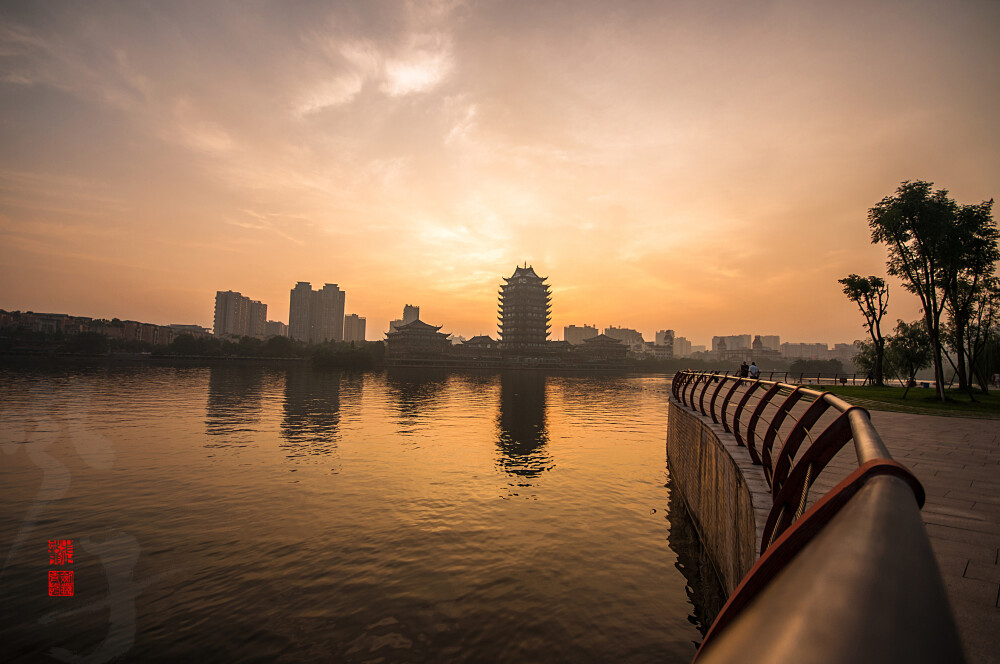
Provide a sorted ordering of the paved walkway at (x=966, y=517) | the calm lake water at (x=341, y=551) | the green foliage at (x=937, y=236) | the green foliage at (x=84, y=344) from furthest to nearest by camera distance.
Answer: the green foliage at (x=84, y=344)
the green foliage at (x=937, y=236)
the calm lake water at (x=341, y=551)
the paved walkway at (x=966, y=517)

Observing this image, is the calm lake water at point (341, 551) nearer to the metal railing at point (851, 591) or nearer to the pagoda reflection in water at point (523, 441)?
the pagoda reflection in water at point (523, 441)

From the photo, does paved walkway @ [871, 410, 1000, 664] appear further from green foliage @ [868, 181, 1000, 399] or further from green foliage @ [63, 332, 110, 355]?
green foliage @ [63, 332, 110, 355]

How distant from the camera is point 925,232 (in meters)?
23.4

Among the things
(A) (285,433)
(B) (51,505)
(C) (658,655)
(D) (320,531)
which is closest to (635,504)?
(C) (658,655)

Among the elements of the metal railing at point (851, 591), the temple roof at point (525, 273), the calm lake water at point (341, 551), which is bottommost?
the calm lake water at point (341, 551)

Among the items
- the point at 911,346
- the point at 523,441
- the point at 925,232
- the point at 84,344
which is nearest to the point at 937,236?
the point at 925,232

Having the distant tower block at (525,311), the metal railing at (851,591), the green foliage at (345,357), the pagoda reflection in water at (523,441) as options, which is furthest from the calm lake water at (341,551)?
the distant tower block at (525,311)

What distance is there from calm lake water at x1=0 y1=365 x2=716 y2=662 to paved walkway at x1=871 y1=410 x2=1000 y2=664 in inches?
131

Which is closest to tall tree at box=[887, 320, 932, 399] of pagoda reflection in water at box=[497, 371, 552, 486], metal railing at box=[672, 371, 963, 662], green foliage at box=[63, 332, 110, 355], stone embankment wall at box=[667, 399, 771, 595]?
pagoda reflection in water at box=[497, 371, 552, 486]

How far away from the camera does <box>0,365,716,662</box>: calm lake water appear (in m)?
6.67

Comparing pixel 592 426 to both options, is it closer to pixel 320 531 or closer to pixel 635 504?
pixel 635 504

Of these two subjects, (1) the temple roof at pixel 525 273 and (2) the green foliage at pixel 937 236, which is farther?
(1) the temple roof at pixel 525 273

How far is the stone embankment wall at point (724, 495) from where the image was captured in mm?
5770

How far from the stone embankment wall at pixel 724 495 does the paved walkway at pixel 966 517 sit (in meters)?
1.52
